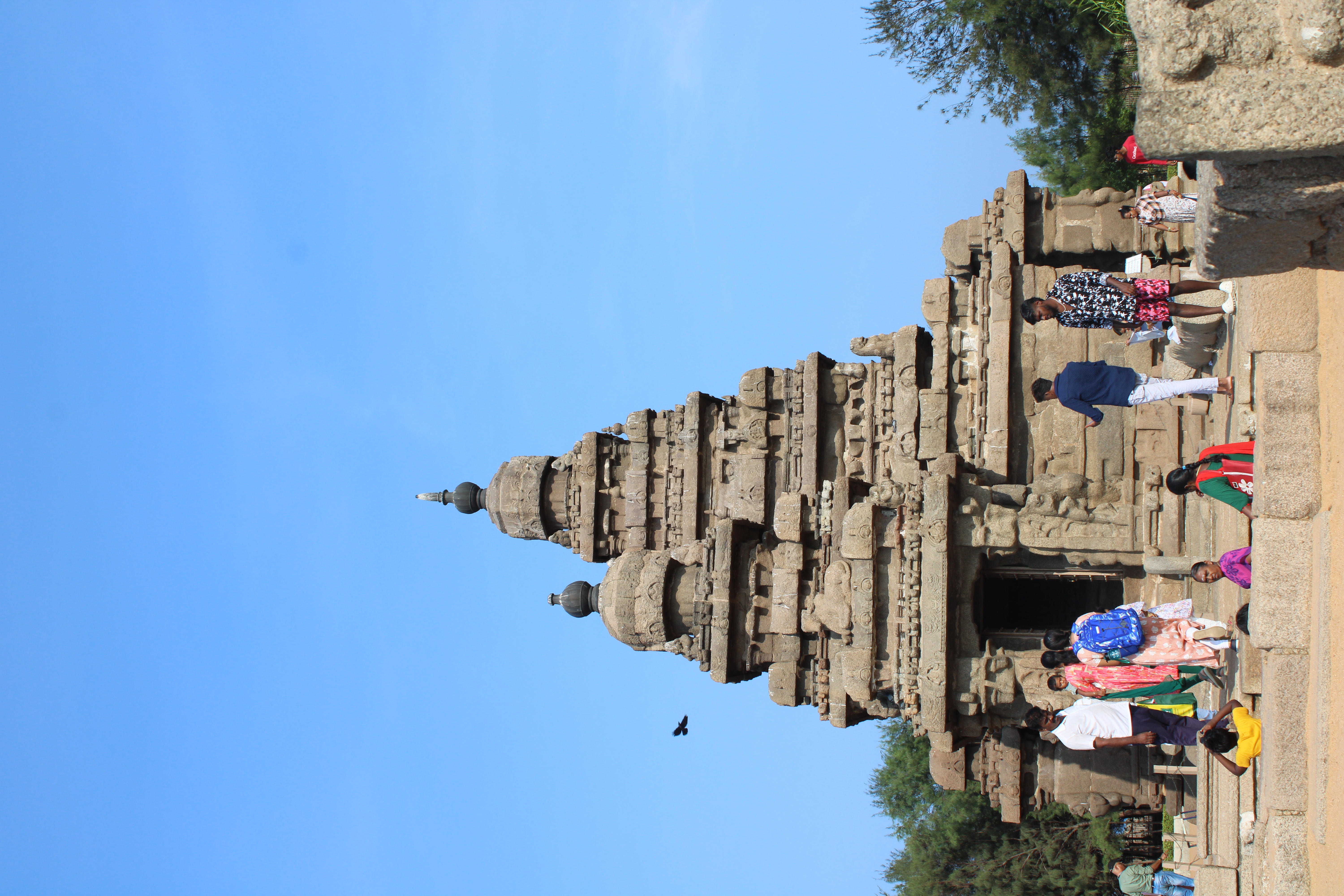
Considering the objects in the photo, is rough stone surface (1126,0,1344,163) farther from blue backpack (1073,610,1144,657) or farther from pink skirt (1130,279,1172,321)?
blue backpack (1073,610,1144,657)

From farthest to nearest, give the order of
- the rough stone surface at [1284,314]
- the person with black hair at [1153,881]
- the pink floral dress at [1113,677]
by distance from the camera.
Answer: the person with black hair at [1153,881] < the pink floral dress at [1113,677] < the rough stone surface at [1284,314]

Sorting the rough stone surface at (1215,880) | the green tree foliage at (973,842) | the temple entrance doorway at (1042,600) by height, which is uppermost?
the temple entrance doorway at (1042,600)

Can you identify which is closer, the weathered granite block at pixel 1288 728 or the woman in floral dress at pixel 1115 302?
the weathered granite block at pixel 1288 728

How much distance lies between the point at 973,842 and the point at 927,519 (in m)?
21.3

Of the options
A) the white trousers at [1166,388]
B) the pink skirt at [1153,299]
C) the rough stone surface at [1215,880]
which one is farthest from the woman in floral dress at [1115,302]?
the rough stone surface at [1215,880]

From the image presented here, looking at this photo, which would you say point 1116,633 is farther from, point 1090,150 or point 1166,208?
point 1090,150

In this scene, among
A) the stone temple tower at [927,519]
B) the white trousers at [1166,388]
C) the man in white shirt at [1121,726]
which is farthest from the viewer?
the stone temple tower at [927,519]

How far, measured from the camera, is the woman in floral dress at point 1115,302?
43.6ft

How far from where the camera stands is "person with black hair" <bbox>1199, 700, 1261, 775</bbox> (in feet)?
37.3

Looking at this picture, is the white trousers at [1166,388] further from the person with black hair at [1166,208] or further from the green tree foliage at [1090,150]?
the green tree foliage at [1090,150]

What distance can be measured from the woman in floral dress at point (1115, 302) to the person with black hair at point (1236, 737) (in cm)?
420

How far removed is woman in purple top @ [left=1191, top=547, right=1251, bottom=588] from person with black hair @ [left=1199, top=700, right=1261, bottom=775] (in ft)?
3.81

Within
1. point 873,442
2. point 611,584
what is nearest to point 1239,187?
point 873,442

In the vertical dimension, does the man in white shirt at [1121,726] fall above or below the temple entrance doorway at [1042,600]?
below
